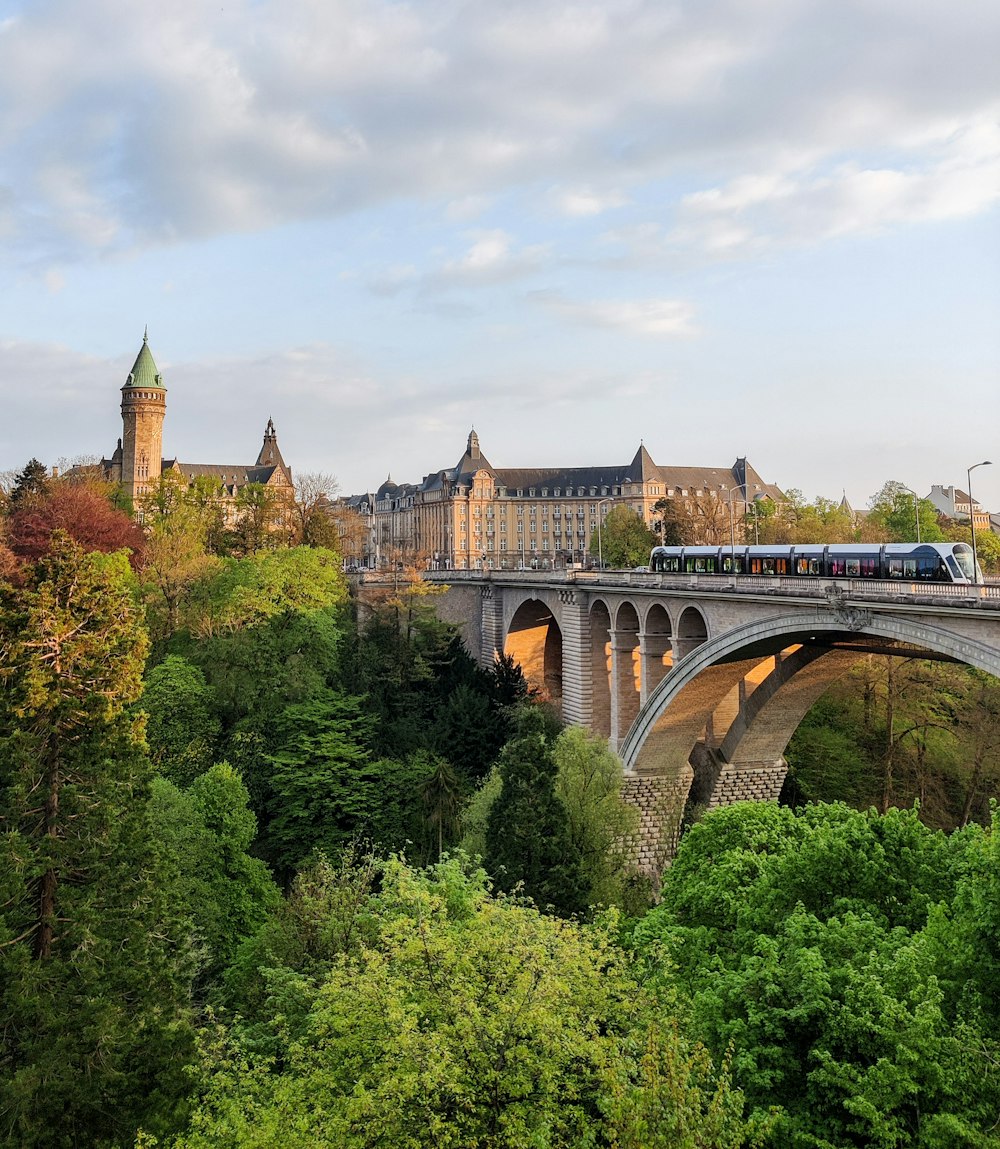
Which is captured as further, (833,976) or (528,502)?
(528,502)

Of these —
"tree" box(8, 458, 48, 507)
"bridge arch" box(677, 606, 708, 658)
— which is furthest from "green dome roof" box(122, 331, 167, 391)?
"bridge arch" box(677, 606, 708, 658)

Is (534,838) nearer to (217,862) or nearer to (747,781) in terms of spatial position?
(217,862)

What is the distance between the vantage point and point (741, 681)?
35969 millimetres

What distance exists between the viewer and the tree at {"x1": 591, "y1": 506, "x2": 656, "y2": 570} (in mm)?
75000

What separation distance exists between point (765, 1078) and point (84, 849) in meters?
12.6

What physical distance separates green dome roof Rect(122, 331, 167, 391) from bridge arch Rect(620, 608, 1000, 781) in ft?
334

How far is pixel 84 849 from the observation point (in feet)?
56.2

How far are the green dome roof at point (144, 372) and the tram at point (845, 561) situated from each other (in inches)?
3820

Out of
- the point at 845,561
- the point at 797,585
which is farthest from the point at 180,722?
the point at 845,561

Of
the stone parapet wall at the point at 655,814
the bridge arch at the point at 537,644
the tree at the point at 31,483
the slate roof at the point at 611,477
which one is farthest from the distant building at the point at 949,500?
the tree at the point at 31,483

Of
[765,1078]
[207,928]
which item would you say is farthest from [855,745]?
[765,1078]

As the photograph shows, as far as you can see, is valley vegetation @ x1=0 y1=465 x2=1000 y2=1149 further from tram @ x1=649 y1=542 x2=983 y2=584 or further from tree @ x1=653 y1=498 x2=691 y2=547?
tree @ x1=653 y1=498 x2=691 y2=547

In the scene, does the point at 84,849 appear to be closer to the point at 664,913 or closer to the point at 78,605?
the point at 78,605

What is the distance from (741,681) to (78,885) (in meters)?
25.7
